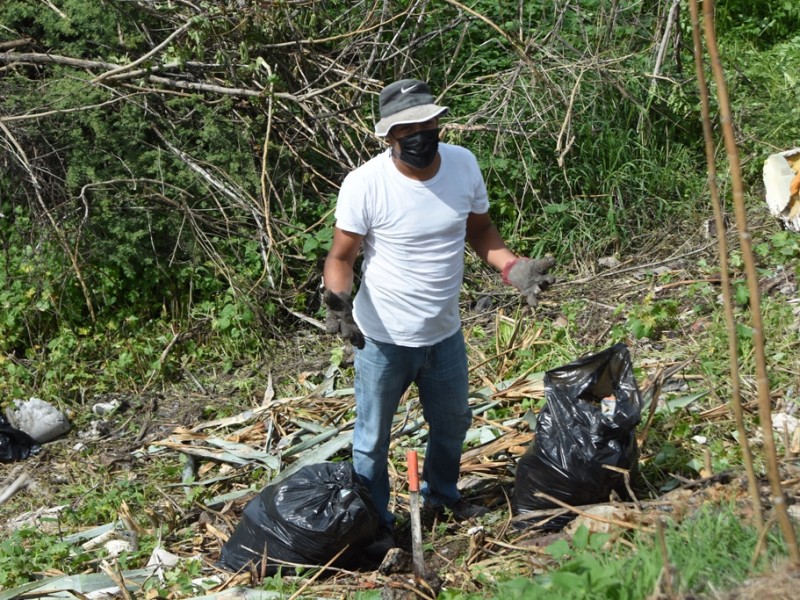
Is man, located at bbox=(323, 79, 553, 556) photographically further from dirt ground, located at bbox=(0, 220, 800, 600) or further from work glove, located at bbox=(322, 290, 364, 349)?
dirt ground, located at bbox=(0, 220, 800, 600)

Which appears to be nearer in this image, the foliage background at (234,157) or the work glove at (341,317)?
the work glove at (341,317)

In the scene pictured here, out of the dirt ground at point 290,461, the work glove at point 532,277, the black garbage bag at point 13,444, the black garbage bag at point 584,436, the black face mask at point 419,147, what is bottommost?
the black garbage bag at point 13,444

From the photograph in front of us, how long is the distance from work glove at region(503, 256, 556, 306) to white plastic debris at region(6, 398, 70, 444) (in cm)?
354

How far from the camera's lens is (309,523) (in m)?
3.87

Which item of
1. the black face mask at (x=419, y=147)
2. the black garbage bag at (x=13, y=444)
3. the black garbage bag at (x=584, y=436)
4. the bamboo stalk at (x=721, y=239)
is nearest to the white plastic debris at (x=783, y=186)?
the black garbage bag at (x=584, y=436)

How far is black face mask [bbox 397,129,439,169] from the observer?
3549 mm

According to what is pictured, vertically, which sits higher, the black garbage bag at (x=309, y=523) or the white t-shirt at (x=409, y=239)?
the white t-shirt at (x=409, y=239)

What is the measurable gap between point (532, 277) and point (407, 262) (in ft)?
1.66

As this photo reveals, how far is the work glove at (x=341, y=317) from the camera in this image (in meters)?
3.66

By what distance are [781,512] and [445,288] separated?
157 centimetres

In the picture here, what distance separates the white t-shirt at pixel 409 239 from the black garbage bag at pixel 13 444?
3.11 meters

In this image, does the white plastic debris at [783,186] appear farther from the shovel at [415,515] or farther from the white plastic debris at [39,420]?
the white plastic debris at [39,420]

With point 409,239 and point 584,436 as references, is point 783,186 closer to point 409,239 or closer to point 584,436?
point 584,436

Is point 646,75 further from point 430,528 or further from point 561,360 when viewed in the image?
point 430,528
